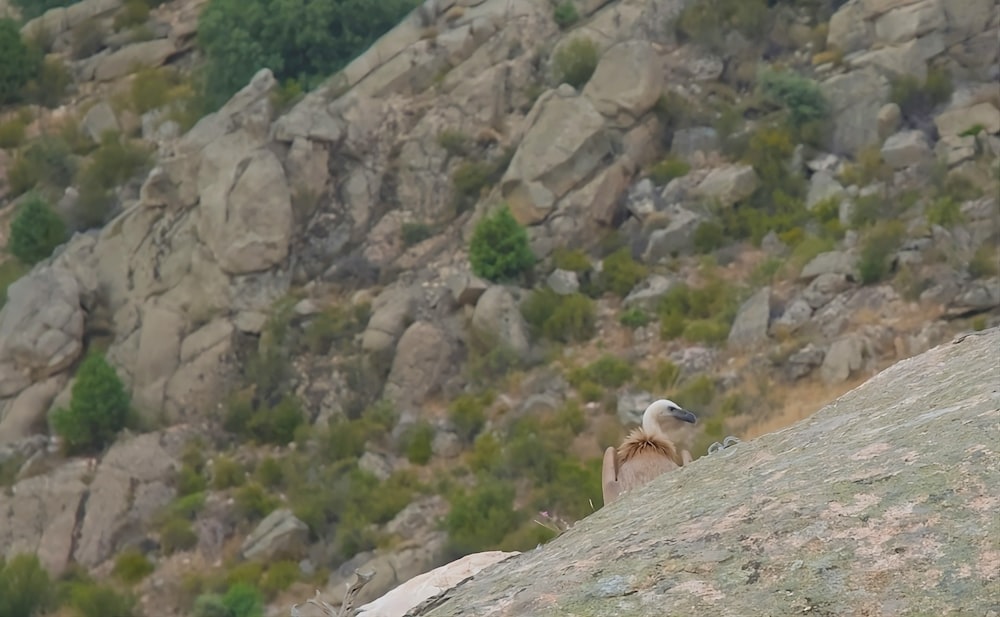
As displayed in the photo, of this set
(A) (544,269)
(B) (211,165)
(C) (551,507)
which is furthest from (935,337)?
(B) (211,165)

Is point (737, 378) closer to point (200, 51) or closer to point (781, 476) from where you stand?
point (781, 476)

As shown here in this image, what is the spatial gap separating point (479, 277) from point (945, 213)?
932cm

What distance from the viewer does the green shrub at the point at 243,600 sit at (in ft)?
64.3

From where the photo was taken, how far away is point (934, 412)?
4.39 meters

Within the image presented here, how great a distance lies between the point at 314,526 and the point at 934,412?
19.2 metres

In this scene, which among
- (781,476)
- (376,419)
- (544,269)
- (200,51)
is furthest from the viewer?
(200,51)

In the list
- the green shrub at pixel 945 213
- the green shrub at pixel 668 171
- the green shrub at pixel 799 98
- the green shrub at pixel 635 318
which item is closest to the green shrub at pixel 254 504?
the green shrub at pixel 635 318

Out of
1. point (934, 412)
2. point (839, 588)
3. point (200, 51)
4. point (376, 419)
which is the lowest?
point (376, 419)

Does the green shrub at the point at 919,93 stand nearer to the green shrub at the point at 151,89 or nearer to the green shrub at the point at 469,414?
the green shrub at the point at 469,414

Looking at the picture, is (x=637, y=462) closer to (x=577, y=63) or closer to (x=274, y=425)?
(x=274, y=425)

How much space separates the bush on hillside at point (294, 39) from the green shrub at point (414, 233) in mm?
6858

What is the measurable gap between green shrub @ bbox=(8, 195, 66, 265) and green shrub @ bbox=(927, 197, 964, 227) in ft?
68.8

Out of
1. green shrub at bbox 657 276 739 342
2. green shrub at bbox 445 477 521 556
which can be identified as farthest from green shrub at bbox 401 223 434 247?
green shrub at bbox 445 477 521 556

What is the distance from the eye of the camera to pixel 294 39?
33.6 m
